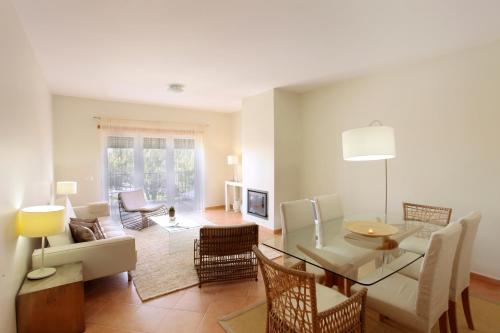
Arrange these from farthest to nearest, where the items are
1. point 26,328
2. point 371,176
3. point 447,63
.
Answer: point 371,176, point 447,63, point 26,328

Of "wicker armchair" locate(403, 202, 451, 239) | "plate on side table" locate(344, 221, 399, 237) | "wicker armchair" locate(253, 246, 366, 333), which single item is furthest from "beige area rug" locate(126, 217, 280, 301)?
"wicker armchair" locate(403, 202, 451, 239)

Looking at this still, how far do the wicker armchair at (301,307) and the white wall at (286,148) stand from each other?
305 centimetres

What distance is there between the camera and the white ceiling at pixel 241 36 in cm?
206

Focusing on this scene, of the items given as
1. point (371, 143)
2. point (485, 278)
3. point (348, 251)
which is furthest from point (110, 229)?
point (485, 278)

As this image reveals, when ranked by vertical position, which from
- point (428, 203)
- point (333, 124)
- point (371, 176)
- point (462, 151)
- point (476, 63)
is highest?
point (476, 63)

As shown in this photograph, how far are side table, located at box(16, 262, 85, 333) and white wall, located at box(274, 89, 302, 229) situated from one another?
316cm

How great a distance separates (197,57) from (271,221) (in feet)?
9.95

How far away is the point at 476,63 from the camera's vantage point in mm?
2816

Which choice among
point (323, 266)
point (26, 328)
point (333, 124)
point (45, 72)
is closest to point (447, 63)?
point (333, 124)

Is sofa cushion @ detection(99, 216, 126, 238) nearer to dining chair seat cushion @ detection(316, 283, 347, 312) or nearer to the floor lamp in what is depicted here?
dining chair seat cushion @ detection(316, 283, 347, 312)

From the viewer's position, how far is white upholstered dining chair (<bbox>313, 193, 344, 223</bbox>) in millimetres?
2861

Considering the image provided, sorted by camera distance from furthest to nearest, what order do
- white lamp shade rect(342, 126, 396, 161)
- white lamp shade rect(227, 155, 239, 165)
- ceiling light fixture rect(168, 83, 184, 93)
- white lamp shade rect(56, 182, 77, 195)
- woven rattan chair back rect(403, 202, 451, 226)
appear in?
white lamp shade rect(227, 155, 239, 165)
ceiling light fixture rect(168, 83, 184, 93)
white lamp shade rect(56, 182, 77, 195)
woven rattan chair back rect(403, 202, 451, 226)
white lamp shade rect(342, 126, 396, 161)

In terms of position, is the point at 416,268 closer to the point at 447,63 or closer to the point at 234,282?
the point at 234,282

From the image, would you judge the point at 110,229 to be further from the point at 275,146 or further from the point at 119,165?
the point at 275,146
